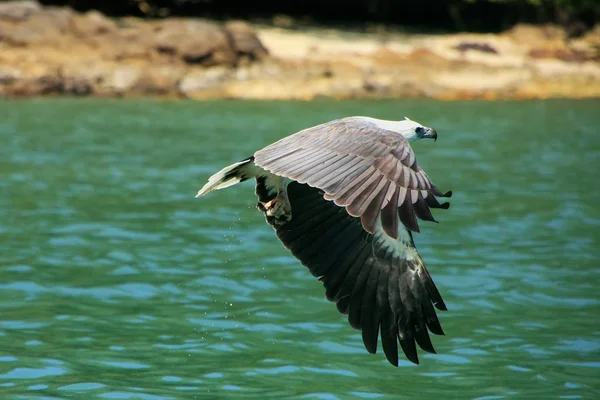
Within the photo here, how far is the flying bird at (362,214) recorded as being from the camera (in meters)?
4.51

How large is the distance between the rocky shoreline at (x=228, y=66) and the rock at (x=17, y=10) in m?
0.03

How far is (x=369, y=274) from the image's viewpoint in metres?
5.34

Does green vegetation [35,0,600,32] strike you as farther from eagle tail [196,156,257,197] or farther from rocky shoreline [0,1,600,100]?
eagle tail [196,156,257,197]

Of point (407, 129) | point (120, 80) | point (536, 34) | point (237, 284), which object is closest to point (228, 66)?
point (120, 80)

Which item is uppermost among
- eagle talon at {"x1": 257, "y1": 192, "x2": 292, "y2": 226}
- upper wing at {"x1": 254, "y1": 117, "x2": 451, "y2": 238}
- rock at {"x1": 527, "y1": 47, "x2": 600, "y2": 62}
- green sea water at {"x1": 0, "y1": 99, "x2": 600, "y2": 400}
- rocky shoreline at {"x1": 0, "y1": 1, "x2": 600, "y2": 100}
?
upper wing at {"x1": 254, "y1": 117, "x2": 451, "y2": 238}

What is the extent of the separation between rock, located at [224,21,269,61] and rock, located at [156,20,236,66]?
8.7 inches

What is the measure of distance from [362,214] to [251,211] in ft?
23.9

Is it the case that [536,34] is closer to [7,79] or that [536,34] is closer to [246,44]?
[246,44]

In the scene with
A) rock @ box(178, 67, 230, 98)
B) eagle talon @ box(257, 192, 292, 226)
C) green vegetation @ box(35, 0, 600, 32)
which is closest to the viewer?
eagle talon @ box(257, 192, 292, 226)

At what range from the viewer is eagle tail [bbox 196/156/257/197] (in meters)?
A: 5.69

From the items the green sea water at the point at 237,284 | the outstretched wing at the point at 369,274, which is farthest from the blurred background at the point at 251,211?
the outstretched wing at the point at 369,274

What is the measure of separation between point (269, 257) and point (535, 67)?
660 inches

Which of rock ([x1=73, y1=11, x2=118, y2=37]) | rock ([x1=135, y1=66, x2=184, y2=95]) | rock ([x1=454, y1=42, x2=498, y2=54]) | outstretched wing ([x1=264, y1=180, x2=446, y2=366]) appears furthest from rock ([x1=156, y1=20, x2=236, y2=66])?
outstretched wing ([x1=264, y1=180, x2=446, y2=366])

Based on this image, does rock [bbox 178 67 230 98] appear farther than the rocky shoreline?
Yes
